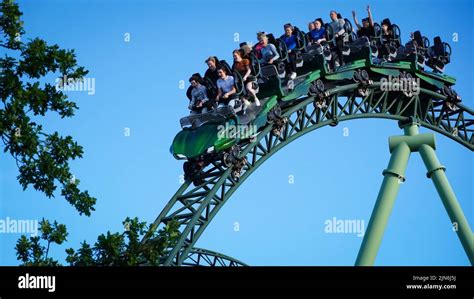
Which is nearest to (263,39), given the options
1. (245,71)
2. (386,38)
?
(245,71)

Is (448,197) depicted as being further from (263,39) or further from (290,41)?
(263,39)

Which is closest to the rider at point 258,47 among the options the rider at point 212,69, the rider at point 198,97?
the rider at point 212,69

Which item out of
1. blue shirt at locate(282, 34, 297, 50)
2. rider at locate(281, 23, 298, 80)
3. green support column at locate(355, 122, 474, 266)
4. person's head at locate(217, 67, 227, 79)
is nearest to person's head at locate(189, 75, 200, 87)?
person's head at locate(217, 67, 227, 79)

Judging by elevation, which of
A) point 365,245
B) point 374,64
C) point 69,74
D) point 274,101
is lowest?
point 365,245

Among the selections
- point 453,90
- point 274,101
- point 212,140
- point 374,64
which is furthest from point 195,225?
point 453,90
